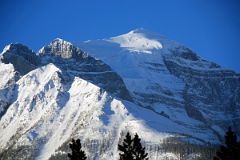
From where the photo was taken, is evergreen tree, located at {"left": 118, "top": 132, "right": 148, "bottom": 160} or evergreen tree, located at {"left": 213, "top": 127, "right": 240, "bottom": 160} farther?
evergreen tree, located at {"left": 118, "top": 132, "right": 148, "bottom": 160}

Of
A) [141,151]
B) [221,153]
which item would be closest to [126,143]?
[141,151]

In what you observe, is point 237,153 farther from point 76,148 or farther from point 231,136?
point 76,148

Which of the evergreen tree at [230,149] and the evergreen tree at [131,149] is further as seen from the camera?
the evergreen tree at [131,149]

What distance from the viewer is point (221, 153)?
104562 mm

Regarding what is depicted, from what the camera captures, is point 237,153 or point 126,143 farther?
point 126,143

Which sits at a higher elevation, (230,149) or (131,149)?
(230,149)

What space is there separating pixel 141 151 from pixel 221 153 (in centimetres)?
1209

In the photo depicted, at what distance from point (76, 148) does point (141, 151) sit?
30.9 ft

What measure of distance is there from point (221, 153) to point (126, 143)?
1419 centimetres

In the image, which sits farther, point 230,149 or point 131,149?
point 131,149

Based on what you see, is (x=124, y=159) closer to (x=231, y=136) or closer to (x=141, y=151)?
(x=141, y=151)

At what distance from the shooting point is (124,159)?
358 feet

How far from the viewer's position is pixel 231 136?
104500 millimetres

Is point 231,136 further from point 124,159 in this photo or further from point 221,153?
point 124,159
